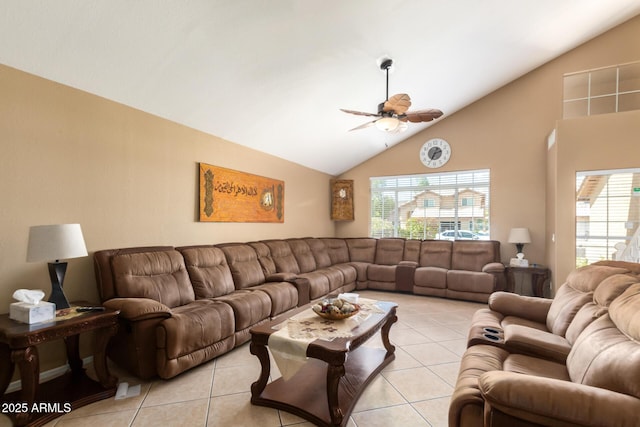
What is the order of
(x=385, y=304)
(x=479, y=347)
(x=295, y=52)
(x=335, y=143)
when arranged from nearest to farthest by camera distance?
(x=479, y=347)
(x=385, y=304)
(x=295, y=52)
(x=335, y=143)

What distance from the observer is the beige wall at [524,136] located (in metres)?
4.99

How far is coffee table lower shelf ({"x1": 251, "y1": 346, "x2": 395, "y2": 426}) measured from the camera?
2014 mm

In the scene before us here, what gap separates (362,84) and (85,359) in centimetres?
Result: 430

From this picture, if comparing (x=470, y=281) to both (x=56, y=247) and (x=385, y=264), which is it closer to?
(x=385, y=264)

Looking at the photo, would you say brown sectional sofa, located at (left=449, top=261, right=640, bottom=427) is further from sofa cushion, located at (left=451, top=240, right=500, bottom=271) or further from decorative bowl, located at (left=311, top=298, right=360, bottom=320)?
sofa cushion, located at (left=451, top=240, right=500, bottom=271)

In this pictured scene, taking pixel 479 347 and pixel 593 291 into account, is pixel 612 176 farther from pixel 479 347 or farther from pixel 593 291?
pixel 479 347

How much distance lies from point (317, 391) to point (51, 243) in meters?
2.18

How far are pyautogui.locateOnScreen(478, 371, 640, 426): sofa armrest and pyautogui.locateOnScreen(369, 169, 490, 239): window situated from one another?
515 centimetres

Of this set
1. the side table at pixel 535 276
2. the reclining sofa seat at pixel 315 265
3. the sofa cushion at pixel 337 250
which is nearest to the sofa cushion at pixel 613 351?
the reclining sofa seat at pixel 315 265

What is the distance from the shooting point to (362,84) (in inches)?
165

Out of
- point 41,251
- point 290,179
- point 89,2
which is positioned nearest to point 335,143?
point 290,179

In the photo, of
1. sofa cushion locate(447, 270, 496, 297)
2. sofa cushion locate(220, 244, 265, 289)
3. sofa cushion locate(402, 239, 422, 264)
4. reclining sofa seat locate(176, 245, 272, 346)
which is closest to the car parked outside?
sofa cushion locate(402, 239, 422, 264)

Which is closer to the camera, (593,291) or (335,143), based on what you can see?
(593,291)

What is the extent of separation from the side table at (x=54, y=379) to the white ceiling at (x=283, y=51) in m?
2.00
